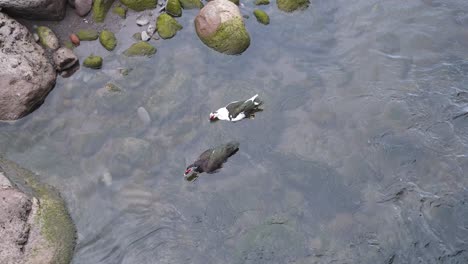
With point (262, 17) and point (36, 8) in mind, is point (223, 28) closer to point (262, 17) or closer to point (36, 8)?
point (262, 17)

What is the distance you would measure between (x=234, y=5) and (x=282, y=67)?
1.72 m

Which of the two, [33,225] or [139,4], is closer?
[33,225]

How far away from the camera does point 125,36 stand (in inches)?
376

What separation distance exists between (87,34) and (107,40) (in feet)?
1.52

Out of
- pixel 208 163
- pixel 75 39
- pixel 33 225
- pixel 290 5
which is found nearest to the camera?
pixel 33 225

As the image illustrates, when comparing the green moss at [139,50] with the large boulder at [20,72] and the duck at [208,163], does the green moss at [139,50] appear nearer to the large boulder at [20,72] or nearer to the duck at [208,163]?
the large boulder at [20,72]

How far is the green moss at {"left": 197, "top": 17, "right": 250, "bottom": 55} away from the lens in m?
9.12

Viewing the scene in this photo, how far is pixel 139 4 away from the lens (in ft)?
32.3

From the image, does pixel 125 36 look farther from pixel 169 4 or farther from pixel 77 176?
pixel 77 176

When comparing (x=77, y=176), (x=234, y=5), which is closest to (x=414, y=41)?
(x=234, y=5)

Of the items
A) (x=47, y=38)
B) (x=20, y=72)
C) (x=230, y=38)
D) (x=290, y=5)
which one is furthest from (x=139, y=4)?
(x=290, y=5)

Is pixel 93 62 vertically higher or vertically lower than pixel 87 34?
lower

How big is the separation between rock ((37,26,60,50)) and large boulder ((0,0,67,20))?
307 millimetres

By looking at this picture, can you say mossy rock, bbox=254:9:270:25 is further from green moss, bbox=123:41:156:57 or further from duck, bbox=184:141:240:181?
duck, bbox=184:141:240:181
